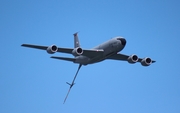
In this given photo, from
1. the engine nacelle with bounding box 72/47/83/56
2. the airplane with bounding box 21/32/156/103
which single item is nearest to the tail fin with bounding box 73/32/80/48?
the airplane with bounding box 21/32/156/103

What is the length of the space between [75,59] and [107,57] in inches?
259

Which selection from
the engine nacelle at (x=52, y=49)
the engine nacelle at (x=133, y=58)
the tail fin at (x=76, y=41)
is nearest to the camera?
the engine nacelle at (x=52, y=49)

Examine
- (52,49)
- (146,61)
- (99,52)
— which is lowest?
(52,49)

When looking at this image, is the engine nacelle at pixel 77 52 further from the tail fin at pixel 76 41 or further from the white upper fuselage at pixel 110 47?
the tail fin at pixel 76 41

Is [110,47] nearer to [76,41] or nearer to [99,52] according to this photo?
[99,52]

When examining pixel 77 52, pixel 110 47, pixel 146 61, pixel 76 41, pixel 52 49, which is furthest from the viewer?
pixel 76 41

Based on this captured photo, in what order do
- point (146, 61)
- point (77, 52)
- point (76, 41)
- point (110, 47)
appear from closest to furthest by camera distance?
point (77, 52) < point (110, 47) < point (146, 61) < point (76, 41)

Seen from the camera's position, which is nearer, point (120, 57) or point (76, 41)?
point (120, 57)

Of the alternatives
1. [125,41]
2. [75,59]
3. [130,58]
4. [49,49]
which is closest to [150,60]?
[130,58]

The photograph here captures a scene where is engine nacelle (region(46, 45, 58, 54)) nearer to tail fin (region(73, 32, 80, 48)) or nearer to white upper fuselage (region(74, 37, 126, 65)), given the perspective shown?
white upper fuselage (region(74, 37, 126, 65))

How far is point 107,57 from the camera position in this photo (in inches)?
2365

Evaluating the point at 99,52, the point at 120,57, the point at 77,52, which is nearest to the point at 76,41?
the point at 120,57

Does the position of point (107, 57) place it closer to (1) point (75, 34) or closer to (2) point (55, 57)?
(2) point (55, 57)

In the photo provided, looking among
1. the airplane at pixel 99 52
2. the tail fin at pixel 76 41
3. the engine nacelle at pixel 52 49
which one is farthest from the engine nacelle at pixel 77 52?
the tail fin at pixel 76 41
